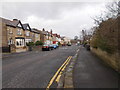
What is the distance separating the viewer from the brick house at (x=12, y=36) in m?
25.4

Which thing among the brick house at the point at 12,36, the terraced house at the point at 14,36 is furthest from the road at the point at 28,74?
the terraced house at the point at 14,36

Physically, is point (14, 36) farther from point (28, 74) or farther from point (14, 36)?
point (28, 74)

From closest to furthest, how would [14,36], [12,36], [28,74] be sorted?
[28,74] < [12,36] < [14,36]

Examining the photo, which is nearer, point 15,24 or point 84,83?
point 84,83

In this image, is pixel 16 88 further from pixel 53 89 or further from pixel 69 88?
pixel 69 88

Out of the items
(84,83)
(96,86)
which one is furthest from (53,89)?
(96,86)

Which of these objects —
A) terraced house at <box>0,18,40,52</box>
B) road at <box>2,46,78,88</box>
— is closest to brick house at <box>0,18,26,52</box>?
terraced house at <box>0,18,40,52</box>

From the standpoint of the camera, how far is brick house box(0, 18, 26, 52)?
2536cm

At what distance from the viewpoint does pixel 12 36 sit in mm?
31016

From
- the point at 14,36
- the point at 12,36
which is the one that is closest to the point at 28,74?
the point at 12,36

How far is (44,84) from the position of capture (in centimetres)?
494

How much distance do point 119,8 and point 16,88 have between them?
8288mm

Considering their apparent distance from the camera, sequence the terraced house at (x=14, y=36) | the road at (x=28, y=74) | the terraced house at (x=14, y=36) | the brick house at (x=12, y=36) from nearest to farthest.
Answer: the road at (x=28, y=74) → the brick house at (x=12, y=36) → the terraced house at (x=14, y=36) → the terraced house at (x=14, y=36)

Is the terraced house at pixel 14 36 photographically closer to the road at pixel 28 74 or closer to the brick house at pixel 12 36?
the brick house at pixel 12 36
